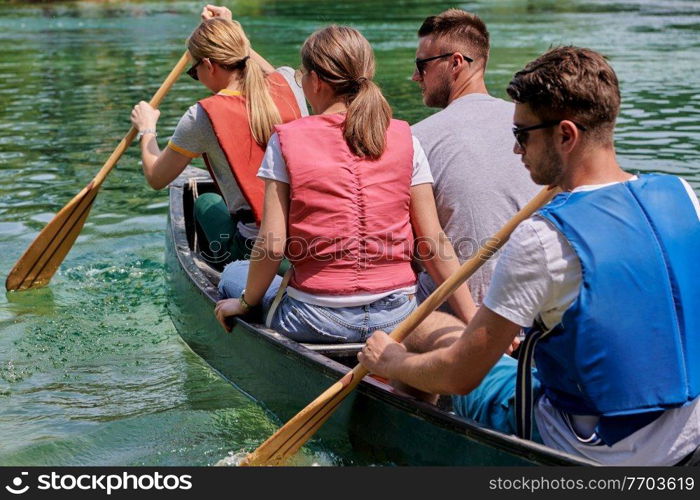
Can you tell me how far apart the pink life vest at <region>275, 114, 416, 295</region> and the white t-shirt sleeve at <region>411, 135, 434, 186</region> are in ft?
0.17

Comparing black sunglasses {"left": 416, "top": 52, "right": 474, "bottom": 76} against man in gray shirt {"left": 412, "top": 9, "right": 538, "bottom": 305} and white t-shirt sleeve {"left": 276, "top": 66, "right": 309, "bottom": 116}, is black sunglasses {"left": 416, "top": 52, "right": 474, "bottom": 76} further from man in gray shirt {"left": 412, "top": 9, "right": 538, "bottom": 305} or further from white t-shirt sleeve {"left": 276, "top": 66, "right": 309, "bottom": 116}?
white t-shirt sleeve {"left": 276, "top": 66, "right": 309, "bottom": 116}

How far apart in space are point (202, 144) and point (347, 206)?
1242 mm

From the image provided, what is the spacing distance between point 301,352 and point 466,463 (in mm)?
839

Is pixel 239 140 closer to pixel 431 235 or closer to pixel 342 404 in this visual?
pixel 431 235

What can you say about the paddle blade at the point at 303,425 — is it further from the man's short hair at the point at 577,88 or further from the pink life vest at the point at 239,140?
the pink life vest at the point at 239,140

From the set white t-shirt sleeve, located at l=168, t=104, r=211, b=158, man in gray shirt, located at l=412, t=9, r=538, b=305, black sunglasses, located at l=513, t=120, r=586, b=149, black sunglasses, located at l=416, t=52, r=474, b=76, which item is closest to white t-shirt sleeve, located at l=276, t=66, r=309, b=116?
white t-shirt sleeve, located at l=168, t=104, r=211, b=158

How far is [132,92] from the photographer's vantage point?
44.1 feet

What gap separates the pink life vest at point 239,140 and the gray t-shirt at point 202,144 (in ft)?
0.20

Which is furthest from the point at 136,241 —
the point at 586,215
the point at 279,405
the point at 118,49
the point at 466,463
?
the point at 118,49

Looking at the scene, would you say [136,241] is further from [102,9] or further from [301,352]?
[102,9]

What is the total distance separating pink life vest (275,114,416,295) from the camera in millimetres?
3332

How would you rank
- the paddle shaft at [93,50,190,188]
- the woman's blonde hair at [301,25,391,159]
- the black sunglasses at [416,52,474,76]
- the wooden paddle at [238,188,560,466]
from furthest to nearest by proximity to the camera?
1. the paddle shaft at [93,50,190,188]
2. the black sunglasses at [416,52,474,76]
3. the woman's blonde hair at [301,25,391,159]
4. the wooden paddle at [238,188,560,466]

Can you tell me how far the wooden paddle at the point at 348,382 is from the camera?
117 inches

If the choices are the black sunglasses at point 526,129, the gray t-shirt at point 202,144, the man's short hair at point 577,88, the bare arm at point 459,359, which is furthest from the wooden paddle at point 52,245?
the man's short hair at point 577,88
